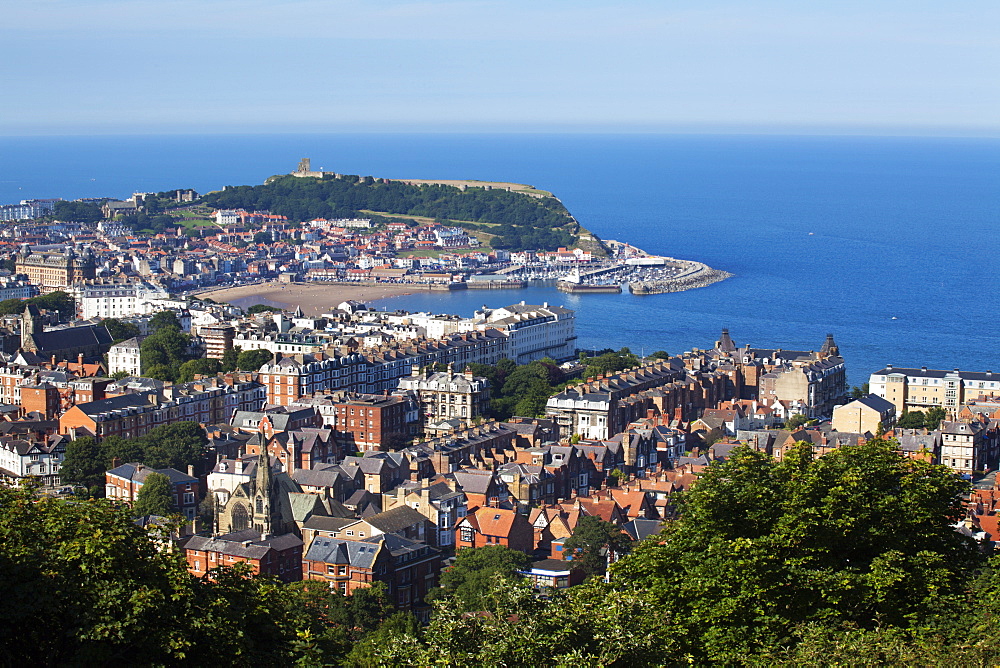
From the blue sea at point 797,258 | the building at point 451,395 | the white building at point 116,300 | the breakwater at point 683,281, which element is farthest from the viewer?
the breakwater at point 683,281

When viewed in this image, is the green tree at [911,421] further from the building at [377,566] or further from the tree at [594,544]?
the building at [377,566]

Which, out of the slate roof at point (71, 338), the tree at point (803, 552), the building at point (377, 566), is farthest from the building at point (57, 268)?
the tree at point (803, 552)

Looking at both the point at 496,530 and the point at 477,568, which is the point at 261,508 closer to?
the point at 496,530

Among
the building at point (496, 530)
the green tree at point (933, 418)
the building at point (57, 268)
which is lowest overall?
the building at point (496, 530)

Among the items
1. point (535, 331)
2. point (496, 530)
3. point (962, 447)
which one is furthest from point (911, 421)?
point (535, 331)

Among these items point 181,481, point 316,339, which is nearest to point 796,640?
point 181,481

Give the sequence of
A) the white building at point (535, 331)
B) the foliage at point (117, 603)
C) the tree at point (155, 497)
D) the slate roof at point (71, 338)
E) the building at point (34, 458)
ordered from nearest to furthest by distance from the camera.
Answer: the foliage at point (117, 603) → the tree at point (155, 497) → the building at point (34, 458) → the slate roof at point (71, 338) → the white building at point (535, 331)

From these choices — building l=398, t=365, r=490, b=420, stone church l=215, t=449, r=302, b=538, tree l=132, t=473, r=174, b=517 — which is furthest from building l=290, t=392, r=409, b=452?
stone church l=215, t=449, r=302, b=538
